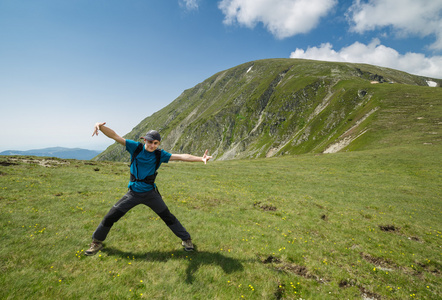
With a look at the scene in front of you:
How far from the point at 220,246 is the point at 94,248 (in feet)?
18.0

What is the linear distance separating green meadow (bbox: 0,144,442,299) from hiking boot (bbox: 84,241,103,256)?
0.95 ft

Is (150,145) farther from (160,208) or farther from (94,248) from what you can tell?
(94,248)

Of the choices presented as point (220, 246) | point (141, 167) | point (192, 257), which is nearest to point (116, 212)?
point (141, 167)

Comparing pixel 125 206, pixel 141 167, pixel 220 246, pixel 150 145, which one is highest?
pixel 150 145

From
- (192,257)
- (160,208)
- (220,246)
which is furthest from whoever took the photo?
(220,246)

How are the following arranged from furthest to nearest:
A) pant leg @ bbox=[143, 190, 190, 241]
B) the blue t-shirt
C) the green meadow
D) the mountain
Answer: the mountain
pant leg @ bbox=[143, 190, 190, 241]
the blue t-shirt
the green meadow

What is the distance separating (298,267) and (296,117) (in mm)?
142821

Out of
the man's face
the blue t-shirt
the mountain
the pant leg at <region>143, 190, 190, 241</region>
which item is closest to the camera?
the man's face

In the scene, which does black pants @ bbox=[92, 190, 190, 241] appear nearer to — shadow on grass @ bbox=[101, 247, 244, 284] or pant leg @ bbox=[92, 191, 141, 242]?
pant leg @ bbox=[92, 191, 141, 242]

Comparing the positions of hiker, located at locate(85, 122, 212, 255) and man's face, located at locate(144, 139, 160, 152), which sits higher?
man's face, located at locate(144, 139, 160, 152)

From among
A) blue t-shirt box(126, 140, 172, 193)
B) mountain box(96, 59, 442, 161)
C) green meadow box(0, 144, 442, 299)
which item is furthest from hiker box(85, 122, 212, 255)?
mountain box(96, 59, 442, 161)

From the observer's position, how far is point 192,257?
8.48 meters

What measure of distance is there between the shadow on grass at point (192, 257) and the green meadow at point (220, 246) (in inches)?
1.7

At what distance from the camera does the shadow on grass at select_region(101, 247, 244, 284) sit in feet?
26.2
